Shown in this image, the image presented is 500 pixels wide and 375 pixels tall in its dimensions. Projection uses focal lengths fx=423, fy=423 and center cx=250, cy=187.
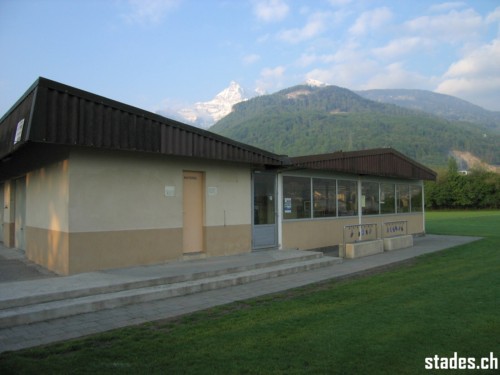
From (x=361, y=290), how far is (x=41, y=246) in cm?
770

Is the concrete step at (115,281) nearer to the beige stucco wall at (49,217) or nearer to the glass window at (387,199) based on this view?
the beige stucco wall at (49,217)

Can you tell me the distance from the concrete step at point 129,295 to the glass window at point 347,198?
18.6 feet

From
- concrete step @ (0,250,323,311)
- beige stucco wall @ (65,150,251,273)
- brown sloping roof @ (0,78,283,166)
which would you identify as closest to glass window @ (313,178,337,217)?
beige stucco wall @ (65,150,251,273)

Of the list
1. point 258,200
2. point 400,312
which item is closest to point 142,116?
point 258,200

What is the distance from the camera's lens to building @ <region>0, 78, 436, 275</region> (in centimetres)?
826

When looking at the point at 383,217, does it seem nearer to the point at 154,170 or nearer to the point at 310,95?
the point at 154,170

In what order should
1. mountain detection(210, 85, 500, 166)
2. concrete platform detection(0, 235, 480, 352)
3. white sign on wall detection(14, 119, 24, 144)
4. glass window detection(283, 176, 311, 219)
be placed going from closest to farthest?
concrete platform detection(0, 235, 480, 352), white sign on wall detection(14, 119, 24, 144), glass window detection(283, 176, 311, 219), mountain detection(210, 85, 500, 166)

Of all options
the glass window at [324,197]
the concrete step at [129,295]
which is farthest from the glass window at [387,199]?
the concrete step at [129,295]

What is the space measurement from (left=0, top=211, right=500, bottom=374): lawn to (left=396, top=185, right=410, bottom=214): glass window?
466 inches

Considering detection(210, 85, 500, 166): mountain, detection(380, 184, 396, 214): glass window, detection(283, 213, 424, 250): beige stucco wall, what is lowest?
detection(283, 213, 424, 250): beige stucco wall

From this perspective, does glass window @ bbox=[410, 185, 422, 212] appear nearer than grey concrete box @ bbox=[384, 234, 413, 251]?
No

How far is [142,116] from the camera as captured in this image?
909 centimetres

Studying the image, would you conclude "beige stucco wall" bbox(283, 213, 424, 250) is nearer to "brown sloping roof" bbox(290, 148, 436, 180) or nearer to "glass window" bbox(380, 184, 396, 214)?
"glass window" bbox(380, 184, 396, 214)

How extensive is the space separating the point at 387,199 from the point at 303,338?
48.5 ft
